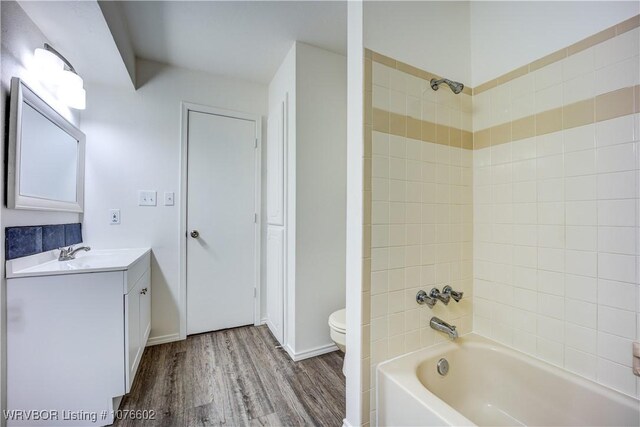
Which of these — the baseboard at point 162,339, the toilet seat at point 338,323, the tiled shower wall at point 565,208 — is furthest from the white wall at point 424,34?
the baseboard at point 162,339

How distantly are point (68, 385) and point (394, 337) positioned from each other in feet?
5.24

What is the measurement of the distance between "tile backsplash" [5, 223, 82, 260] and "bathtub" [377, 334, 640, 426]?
1.80 m

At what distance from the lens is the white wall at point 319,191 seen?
1915 millimetres

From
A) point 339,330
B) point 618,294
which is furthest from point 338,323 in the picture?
point 618,294

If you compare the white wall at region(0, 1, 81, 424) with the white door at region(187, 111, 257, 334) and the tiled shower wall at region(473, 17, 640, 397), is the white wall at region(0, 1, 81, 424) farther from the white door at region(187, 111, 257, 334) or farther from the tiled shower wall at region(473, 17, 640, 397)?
the tiled shower wall at region(473, 17, 640, 397)

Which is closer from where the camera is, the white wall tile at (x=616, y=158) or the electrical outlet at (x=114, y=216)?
the white wall tile at (x=616, y=158)

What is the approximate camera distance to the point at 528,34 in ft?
4.03

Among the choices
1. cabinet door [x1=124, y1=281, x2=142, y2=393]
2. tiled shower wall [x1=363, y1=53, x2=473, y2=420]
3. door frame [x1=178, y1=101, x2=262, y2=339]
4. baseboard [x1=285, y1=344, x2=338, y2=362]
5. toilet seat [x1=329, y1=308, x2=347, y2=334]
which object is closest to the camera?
tiled shower wall [x1=363, y1=53, x2=473, y2=420]

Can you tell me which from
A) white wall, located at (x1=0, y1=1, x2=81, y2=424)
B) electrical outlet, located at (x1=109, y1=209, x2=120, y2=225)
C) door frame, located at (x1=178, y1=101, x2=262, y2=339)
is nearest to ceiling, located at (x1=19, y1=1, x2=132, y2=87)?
white wall, located at (x1=0, y1=1, x2=81, y2=424)

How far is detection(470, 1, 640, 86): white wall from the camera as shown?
1.02 meters

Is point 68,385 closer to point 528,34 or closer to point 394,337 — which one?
point 394,337

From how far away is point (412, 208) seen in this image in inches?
48.3

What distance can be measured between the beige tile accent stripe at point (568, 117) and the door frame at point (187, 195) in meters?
1.83

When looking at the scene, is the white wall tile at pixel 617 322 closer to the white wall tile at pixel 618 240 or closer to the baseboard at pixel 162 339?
the white wall tile at pixel 618 240
